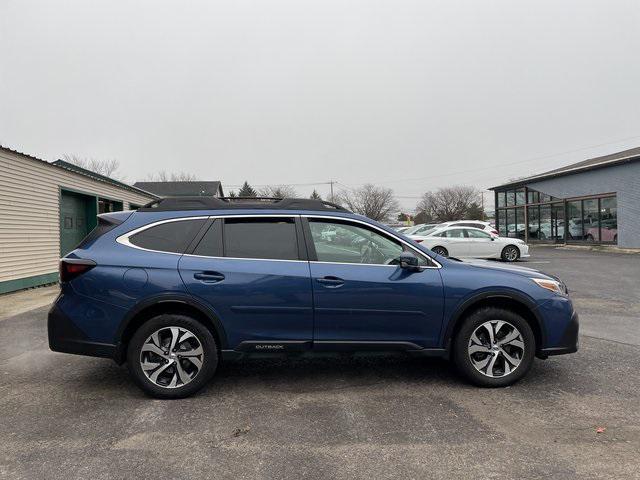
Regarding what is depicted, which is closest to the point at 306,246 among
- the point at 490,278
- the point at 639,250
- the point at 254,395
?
the point at 254,395

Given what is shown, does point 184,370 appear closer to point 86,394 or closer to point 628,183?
point 86,394

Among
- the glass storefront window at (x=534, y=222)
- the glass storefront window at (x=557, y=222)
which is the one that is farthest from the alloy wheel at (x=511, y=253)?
the glass storefront window at (x=534, y=222)

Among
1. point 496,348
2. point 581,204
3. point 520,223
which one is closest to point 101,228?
point 496,348

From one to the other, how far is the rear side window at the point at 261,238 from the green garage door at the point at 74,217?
10587mm

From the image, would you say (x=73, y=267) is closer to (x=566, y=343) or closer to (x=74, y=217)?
(x=566, y=343)

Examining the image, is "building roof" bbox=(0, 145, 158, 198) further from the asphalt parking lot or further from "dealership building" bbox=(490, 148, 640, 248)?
"dealership building" bbox=(490, 148, 640, 248)

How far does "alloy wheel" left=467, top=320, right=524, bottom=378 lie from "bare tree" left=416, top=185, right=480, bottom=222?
78.2 metres

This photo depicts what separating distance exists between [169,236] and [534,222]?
95.9 ft

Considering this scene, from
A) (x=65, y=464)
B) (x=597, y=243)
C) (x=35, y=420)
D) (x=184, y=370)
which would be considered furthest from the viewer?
(x=597, y=243)

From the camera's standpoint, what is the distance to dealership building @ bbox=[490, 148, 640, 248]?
21406 mm

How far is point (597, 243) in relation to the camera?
23.4 m

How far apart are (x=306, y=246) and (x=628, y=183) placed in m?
22.7

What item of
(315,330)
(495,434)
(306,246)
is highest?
(306,246)

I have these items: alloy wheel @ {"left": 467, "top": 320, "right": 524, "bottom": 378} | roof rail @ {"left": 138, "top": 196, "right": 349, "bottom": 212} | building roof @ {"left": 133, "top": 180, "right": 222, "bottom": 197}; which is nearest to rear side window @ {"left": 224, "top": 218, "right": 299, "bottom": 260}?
roof rail @ {"left": 138, "top": 196, "right": 349, "bottom": 212}
